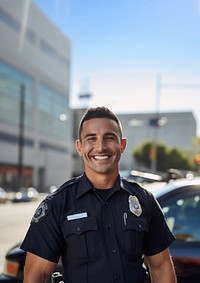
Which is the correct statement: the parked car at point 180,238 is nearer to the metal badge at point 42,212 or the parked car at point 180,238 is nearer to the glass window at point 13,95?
the metal badge at point 42,212

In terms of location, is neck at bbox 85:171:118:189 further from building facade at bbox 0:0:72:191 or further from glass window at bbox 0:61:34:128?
glass window at bbox 0:61:34:128

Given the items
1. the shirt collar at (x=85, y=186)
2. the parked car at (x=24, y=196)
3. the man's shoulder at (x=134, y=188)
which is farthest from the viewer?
the parked car at (x=24, y=196)

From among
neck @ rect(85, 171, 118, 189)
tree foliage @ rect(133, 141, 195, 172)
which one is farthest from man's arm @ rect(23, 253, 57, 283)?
tree foliage @ rect(133, 141, 195, 172)

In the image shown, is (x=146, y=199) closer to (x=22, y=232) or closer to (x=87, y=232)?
(x=87, y=232)

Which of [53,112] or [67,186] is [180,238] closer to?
[67,186]

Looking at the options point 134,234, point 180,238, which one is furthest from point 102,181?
point 180,238

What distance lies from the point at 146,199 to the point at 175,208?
1405mm

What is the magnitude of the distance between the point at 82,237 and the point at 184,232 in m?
1.60

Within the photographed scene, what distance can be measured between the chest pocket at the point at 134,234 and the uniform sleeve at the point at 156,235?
3.3 inches

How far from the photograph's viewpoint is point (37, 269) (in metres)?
1.92

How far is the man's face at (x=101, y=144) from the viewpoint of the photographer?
2.06m

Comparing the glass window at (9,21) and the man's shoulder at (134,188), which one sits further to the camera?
the glass window at (9,21)

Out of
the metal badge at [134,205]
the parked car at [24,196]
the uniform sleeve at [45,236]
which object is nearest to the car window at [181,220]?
the metal badge at [134,205]

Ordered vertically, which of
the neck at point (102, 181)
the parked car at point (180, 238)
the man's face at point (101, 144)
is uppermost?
the man's face at point (101, 144)
